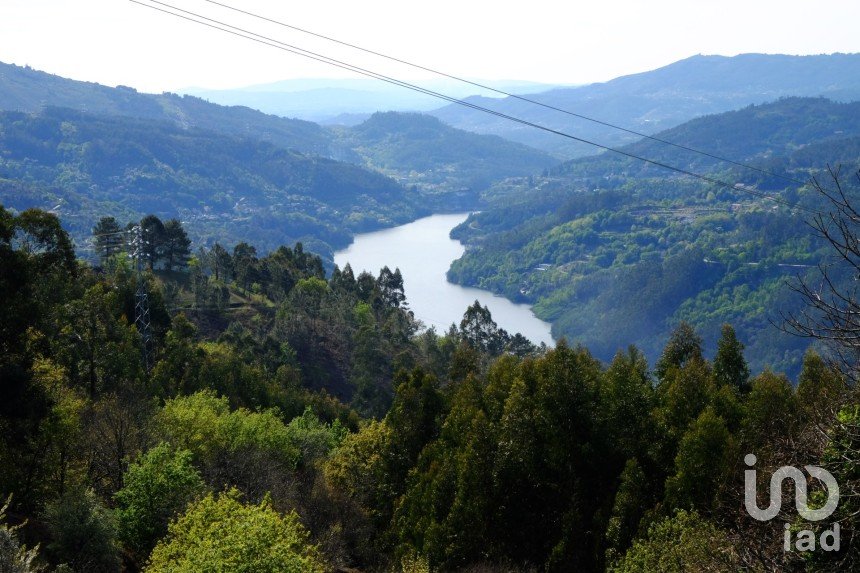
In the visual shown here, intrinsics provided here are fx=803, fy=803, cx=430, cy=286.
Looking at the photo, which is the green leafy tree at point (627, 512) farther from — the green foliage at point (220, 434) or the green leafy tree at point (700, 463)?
the green foliage at point (220, 434)

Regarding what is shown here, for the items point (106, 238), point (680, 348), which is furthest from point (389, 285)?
point (680, 348)

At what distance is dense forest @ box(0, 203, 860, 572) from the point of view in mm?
13141

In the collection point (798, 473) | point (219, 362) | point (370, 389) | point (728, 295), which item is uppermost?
point (798, 473)

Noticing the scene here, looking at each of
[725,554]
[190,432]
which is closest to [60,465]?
[190,432]

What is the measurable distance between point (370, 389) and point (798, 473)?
145ft

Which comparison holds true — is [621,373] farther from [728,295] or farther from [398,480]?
[728,295]

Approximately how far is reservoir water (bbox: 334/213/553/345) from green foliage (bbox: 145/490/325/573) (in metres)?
99.5

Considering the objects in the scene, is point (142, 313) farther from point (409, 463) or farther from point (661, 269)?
point (661, 269)

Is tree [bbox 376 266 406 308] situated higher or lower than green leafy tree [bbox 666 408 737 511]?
lower

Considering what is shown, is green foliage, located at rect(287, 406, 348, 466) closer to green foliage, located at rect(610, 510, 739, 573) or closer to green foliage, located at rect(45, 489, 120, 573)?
green foliage, located at rect(45, 489, 120, 573)

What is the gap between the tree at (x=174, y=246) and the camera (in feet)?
207

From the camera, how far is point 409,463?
87.8ft

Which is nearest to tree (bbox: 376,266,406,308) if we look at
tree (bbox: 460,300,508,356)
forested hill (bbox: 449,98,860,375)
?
tree (bbox: 460,300,508,356)

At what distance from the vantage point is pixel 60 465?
1919 centimetres
